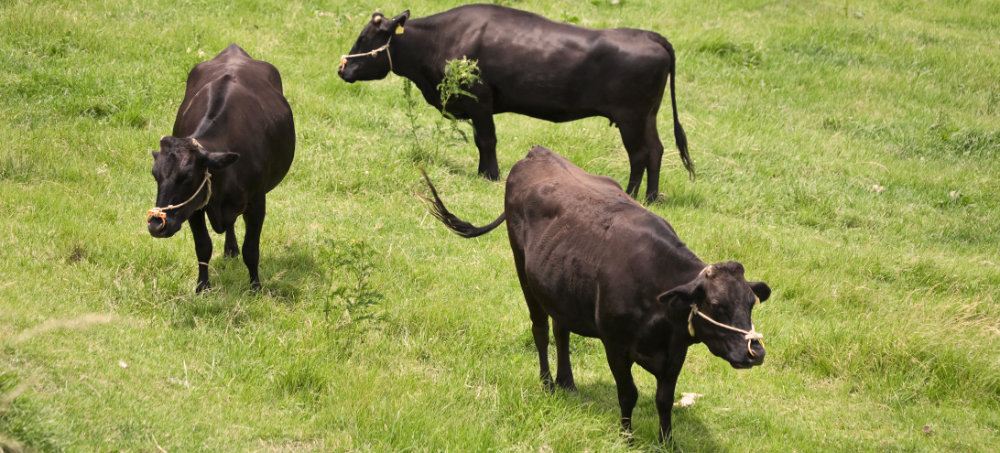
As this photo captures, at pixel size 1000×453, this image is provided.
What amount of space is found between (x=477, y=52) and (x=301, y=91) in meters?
2.56

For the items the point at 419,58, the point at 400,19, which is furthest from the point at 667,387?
the point at 400,19

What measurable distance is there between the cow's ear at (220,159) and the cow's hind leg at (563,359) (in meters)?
2.58

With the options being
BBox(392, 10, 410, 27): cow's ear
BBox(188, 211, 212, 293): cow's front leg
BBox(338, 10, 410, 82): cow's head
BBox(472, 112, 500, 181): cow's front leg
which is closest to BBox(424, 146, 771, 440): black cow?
BBox(188, 211, 212, 293): cow's front leg

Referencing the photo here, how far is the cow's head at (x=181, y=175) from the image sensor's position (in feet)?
22.9

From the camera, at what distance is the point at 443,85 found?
37.1 feet

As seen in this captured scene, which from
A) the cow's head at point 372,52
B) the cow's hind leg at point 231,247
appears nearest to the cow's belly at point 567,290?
the cow's hind leg at point 231,247

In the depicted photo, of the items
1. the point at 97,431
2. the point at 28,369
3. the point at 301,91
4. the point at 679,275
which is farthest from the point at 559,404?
the point at 301,91

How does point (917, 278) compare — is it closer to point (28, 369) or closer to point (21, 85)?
point (28, 369)

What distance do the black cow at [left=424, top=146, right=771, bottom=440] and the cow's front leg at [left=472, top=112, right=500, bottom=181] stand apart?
4.86 meters

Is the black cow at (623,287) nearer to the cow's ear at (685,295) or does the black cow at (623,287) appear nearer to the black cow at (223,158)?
the cow's ear at (685,295)

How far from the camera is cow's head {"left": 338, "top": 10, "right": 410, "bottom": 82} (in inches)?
479

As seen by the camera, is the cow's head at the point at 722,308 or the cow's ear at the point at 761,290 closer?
the cow's head at the point at 722,308

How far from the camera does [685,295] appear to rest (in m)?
5.30

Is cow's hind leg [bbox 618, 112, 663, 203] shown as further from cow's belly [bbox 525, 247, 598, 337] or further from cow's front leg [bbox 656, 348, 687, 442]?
cow's front leg [bbox 656, 348, 687, 442]
